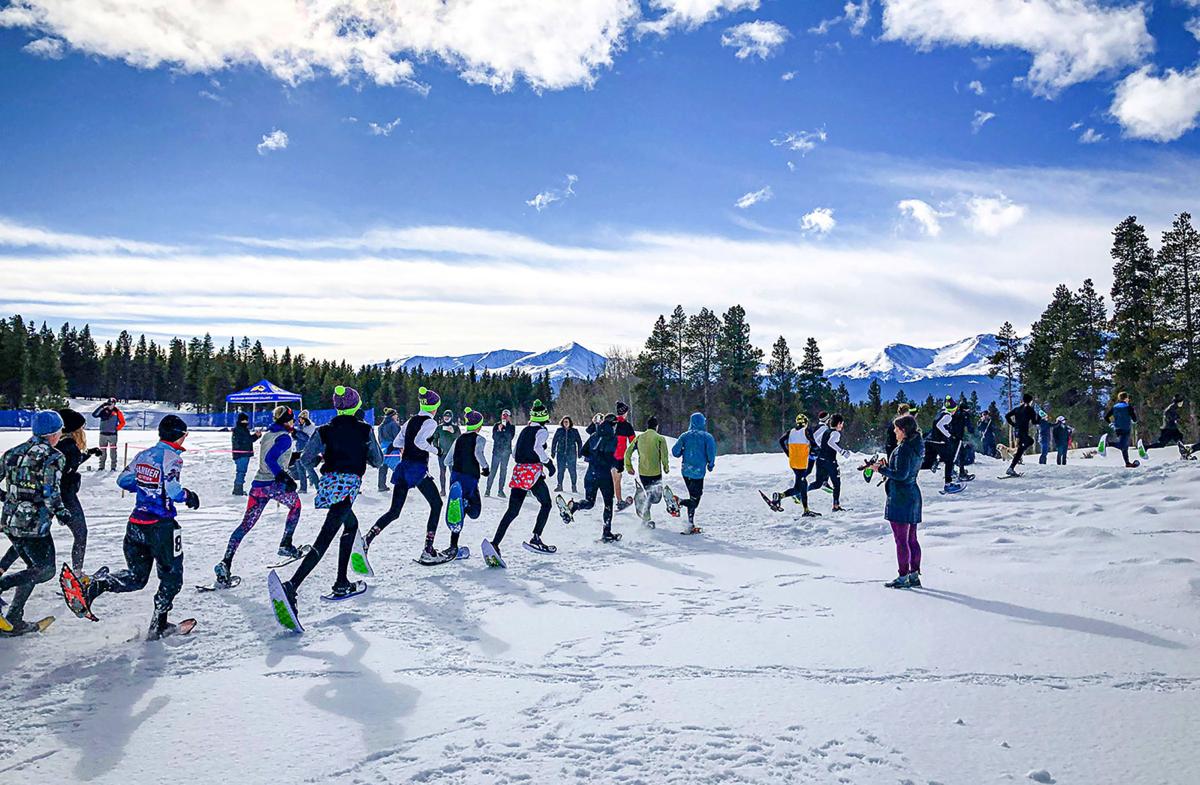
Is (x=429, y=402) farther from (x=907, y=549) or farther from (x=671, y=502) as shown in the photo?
(x=907, y=549)

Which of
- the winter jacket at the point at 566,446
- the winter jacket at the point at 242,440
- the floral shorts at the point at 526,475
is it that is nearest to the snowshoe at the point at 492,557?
the floral shorts at the point at 526,475

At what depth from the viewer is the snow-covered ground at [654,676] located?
3.30 m

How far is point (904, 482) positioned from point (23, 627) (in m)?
7.81

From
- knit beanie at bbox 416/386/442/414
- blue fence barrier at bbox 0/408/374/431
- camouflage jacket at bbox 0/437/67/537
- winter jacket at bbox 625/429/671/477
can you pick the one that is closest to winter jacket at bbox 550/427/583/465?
winter jacket at bbox 625/429/671/477

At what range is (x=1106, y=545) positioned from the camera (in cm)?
774

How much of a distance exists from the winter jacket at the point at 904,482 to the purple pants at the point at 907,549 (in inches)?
4.3

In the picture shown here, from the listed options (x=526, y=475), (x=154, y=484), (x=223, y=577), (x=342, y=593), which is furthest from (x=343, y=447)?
(x=526, y=475)

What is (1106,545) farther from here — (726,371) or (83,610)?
(726,371)

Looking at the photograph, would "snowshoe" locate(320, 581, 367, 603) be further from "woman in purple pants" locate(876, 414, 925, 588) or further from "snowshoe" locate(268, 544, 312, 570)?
"woman in purple pants" locate(876, 414, 925, 588)

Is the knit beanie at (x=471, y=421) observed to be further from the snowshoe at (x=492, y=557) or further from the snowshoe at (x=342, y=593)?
the snowshoe at (x=342, y=593)

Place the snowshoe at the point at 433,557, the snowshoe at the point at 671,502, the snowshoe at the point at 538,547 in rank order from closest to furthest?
1. the snowshoe at the point at 433,557
2. the snowshoe at the point at 538,547
3. the snowshoe at the point at 671,502

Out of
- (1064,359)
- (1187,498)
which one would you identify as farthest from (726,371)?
(1187,498)

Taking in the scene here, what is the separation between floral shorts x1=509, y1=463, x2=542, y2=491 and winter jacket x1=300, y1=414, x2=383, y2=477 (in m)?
2.53

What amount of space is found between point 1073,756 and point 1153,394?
138 feet
